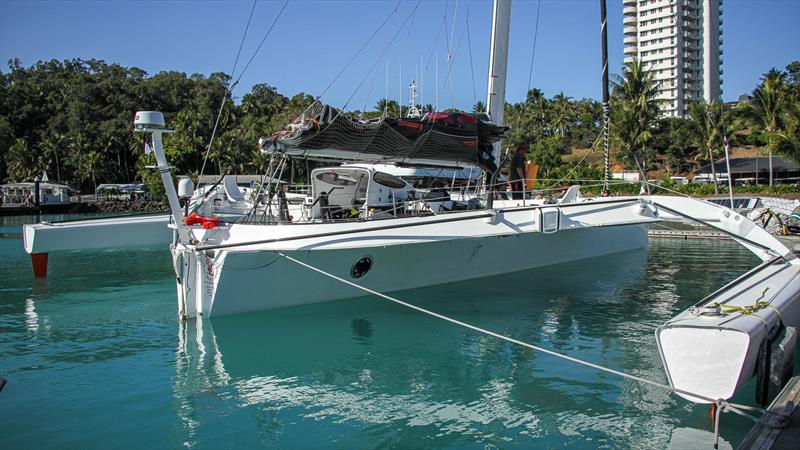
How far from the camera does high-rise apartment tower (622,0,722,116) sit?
93.4 m

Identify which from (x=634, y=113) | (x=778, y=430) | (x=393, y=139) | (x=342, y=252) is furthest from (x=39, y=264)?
(x=634, y=113)

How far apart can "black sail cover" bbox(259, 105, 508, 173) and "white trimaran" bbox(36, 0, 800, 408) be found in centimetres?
37

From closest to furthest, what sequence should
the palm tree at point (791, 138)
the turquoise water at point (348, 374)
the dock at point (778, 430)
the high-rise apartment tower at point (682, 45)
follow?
1. the dock at point (778, 430)
2. the turquoise water at point (348, 374)
3. the palm tree at point (791, 138)
4. the high-rise apartment tower at point (682, 45)

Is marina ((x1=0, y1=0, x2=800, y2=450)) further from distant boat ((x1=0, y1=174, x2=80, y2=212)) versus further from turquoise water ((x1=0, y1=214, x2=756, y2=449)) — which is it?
distant boat ((x1=0, y1=174, x2=80, y2=212))

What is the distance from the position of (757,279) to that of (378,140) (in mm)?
6319

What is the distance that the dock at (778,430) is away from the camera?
4.91m

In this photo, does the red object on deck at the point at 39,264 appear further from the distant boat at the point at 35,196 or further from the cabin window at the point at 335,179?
the distant boat at the point at 35,196

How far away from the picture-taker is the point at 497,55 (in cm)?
1354

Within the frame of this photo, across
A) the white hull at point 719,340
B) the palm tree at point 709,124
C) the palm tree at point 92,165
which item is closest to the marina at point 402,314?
the white hull at point 719,340

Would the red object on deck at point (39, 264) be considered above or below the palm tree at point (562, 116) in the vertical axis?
below

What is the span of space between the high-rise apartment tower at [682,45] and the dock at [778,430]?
95631 mm

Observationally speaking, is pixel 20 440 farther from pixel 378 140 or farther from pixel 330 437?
pixel 378 140

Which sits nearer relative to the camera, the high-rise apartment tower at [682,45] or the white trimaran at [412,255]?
the white trimaran at [412,255]

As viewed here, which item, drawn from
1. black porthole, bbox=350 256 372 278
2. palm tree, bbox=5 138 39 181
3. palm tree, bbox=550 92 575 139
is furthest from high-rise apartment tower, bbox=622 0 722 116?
black porthole, bbox=350 256 372 278
